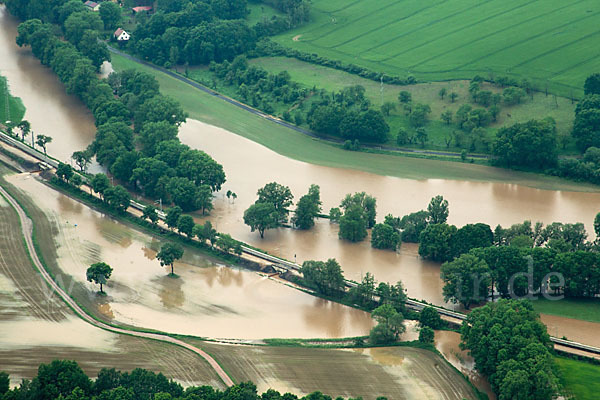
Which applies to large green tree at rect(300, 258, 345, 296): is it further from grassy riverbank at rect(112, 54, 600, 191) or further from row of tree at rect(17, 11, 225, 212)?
grassy riverbank at rect(112, 54, 600, 191)

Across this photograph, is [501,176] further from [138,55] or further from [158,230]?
[138,55]

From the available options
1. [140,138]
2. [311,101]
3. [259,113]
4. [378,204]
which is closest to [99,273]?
[140,138]

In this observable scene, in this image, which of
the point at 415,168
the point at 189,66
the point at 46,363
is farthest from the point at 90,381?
the point at 189,66

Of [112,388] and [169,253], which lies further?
[169,253]

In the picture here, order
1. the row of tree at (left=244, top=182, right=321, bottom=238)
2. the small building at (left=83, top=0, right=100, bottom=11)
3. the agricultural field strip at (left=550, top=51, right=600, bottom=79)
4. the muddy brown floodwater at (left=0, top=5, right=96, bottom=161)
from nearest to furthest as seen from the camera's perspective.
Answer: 1. the row of tree at (left=244, top=182, right=321, bottom=238)
2. the muddy brown floodwater at (left=0, top=5, right=96, bottom=161)
3. the agricultural field strip at (left=550, top=51, right=600, bottom=79)
4. the small building at (left=83, top=0, right=100, bottom=11)

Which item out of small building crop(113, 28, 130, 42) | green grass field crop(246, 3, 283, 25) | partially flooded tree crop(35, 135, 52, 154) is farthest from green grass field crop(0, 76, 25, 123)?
green grass field crop(246, 3, 283, 25)

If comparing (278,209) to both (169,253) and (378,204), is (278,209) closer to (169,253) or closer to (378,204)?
(378,204)
